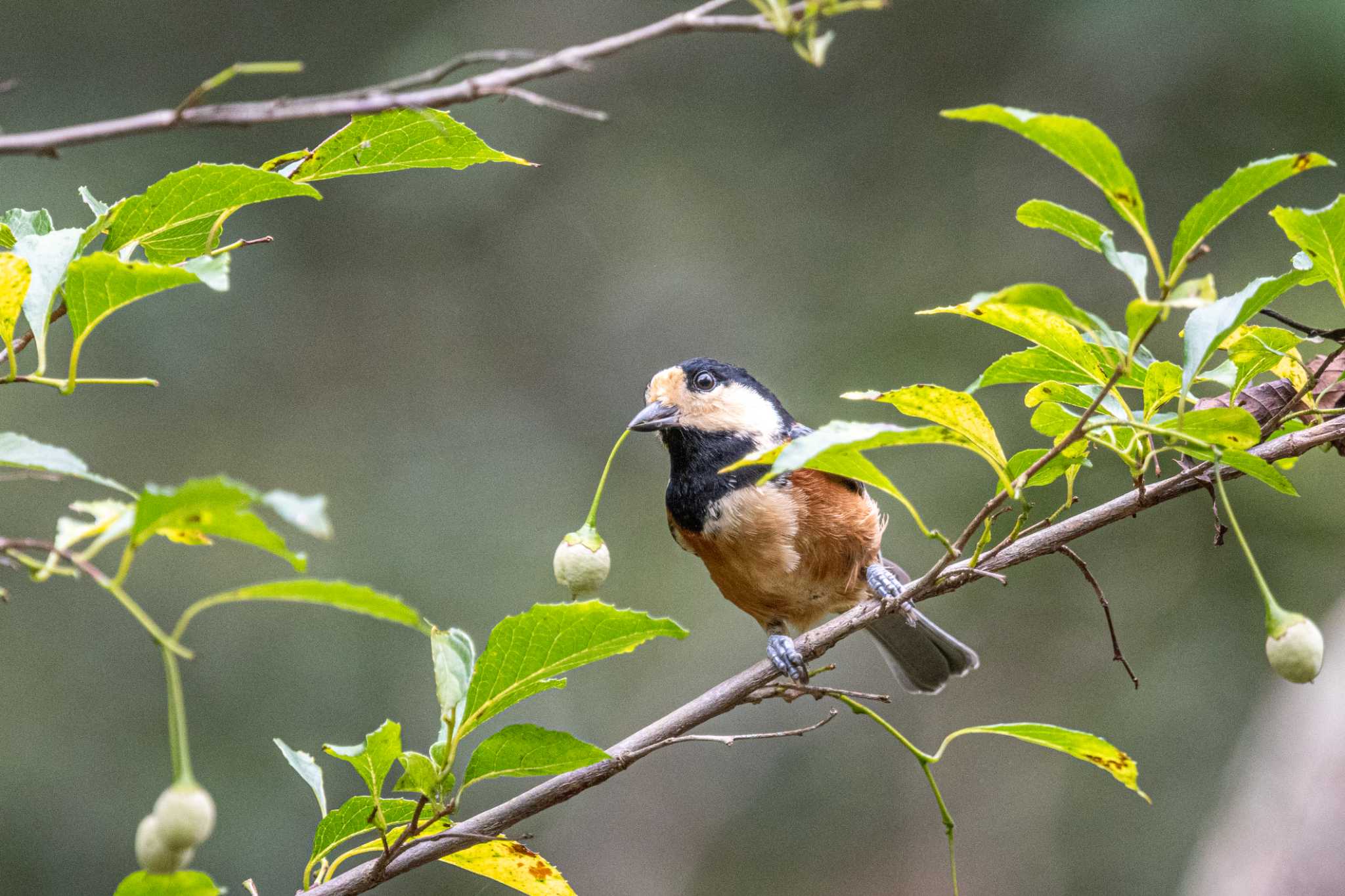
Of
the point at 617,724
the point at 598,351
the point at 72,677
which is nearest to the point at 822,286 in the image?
the point at 598,351

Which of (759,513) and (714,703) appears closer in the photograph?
(714,703)

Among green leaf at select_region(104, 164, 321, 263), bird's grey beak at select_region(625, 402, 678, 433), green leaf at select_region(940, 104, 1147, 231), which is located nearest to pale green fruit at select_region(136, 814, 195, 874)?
green leaf at select_region(104, 164, 321, 263)

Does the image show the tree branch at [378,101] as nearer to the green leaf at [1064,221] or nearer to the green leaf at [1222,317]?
the green leaf at [1064,221]

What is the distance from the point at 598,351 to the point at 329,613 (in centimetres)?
294

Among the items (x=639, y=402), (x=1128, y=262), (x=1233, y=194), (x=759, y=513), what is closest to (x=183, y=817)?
(x=1128, y=262)

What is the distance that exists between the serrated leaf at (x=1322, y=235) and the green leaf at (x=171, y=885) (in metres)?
1.49

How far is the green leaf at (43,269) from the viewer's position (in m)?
1.49

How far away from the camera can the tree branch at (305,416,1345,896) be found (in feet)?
5.58

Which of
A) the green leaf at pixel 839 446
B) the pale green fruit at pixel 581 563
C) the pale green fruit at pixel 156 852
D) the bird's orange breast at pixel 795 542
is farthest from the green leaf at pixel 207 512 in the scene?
the bird's orange breast at pixel 795 542

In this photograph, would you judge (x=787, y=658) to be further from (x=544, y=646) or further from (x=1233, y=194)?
(x=1233, y=194)

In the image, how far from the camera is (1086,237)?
1.62 meters

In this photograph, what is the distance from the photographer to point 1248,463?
155 centimetres

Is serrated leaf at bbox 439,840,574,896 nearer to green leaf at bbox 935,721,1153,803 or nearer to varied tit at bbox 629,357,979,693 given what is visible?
green leaf at bbox 935,721,1153,803

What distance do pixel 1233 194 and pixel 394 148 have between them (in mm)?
1066
